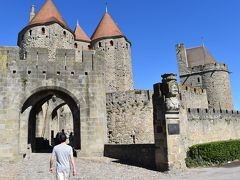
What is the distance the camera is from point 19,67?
501 inches

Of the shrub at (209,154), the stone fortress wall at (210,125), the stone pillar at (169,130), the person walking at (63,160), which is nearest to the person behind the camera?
the person walking at (63,160)

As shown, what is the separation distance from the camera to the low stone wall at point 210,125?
58.1 ft

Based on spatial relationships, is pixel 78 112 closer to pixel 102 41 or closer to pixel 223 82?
pixel 102 41

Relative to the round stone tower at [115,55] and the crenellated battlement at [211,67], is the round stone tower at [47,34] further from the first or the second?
the crenellated battlement at [211,67]

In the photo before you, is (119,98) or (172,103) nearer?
(172,103)

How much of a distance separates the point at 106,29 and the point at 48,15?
25.0ft

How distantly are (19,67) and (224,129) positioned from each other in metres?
15.6

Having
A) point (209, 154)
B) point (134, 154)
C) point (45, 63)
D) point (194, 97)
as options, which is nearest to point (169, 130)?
point (134, 154)

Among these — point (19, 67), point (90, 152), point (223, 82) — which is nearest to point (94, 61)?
point (19, 67)

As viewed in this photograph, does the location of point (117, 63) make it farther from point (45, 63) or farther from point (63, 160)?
point (63, 160)

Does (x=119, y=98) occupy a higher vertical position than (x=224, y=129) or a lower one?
higher

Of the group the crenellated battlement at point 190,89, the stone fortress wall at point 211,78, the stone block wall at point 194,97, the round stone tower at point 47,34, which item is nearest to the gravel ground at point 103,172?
the round stone tower at point 47,34

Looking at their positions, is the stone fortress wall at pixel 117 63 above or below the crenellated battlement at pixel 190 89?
above

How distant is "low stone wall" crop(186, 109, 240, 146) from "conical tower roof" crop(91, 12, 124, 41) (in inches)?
626
